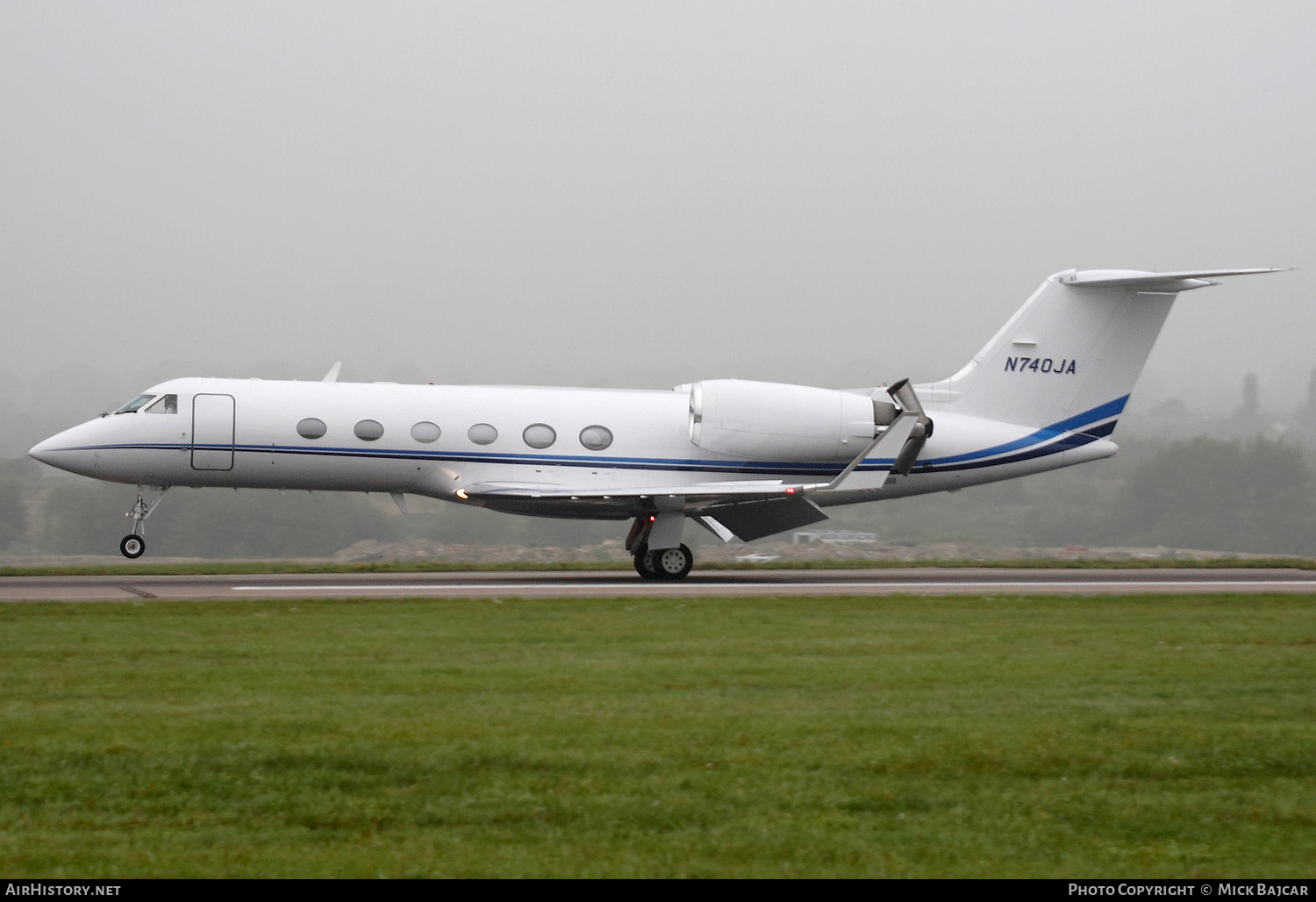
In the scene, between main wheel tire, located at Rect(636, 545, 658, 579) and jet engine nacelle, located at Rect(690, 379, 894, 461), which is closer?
jet engine nacelle, located at Rect(690, 379, 894, 461)

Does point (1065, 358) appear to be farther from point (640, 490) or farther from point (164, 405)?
point (164, 405)

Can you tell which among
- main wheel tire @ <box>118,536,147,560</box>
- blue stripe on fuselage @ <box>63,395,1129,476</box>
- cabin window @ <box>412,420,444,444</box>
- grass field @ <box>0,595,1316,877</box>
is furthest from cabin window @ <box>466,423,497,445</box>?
grass field @ <box>0,595,1316,877</box>

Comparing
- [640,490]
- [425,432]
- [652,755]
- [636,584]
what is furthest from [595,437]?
[652,755]

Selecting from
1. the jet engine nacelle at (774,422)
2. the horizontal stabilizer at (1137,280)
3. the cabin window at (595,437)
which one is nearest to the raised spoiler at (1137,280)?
the horizontal stabilizer at (1137,280)

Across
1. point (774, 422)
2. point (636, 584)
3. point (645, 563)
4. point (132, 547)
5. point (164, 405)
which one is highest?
point (164, 405)

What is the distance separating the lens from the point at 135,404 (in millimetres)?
22094

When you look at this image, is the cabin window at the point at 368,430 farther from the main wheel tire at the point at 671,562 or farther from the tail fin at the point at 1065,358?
the tail fin at the point at 1065,358

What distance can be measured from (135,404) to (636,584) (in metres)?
9.39

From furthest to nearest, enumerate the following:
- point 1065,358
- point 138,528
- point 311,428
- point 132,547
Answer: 1. point 1065,358
2. point 138,528
3. point 132,547
4. point 311,428

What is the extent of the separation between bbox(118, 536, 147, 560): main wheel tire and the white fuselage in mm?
1020

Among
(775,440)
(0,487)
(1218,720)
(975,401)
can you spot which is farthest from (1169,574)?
(0,487)

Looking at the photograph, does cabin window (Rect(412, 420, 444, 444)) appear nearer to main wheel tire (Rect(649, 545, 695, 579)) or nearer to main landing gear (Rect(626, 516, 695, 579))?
main landing gear (Rect(626, 516, 695, 579))

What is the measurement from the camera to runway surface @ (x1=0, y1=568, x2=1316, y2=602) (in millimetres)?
19000
